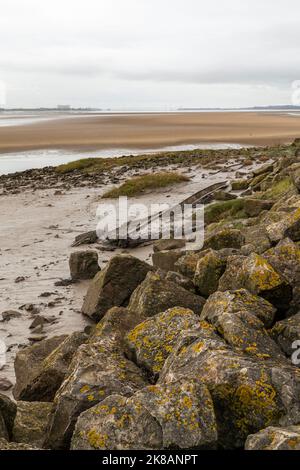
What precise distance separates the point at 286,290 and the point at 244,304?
965 millimetres

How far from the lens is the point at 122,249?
16.1 meters

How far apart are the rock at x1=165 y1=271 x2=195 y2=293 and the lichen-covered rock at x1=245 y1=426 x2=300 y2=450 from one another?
475cm

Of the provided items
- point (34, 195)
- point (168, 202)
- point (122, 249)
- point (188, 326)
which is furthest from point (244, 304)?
point (34, 195)

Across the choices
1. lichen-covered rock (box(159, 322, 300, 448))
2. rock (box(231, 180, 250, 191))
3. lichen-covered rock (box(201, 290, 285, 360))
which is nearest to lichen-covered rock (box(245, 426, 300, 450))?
lichen-covered rock (box(159, 322, 300, 448))

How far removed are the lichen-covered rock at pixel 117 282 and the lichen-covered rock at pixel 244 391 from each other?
4.64 meters

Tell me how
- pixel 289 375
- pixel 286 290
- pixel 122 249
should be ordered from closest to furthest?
pixel 289 375
pixel 286 290
pixel 122 249

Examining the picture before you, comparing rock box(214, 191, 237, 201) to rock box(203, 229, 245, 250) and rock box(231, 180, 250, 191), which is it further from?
rock box(203, 229, 245, 250)

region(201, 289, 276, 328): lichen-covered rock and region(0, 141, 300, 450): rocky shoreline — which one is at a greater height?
region(201, 289, 276, 328): lichen-covered rock

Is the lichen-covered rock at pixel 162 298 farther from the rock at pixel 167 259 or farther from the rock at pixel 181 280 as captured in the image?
the rock at pixel 167 259

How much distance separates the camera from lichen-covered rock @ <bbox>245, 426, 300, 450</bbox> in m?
3.87

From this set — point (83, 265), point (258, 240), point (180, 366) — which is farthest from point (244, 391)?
point (83, 265)

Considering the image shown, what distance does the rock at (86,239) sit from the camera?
671 inches

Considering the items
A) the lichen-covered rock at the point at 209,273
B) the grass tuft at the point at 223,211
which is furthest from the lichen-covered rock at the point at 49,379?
the grass tuft at the point at 223,211
